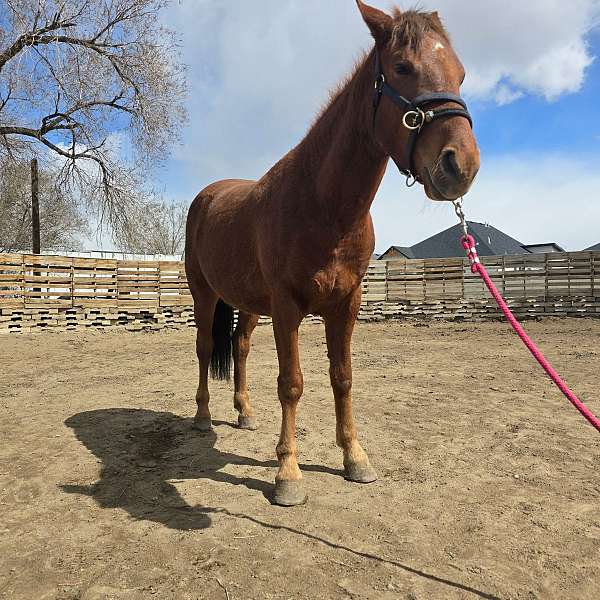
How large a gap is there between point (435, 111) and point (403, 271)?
1531 cm

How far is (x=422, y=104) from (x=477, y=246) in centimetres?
3343

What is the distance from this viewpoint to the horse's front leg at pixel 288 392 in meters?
2.84

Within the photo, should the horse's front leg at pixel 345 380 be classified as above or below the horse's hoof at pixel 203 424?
above

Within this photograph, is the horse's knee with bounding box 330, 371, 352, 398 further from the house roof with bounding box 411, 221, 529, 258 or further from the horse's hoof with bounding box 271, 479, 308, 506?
the house roof with bounding box 411, 221, 529, 258

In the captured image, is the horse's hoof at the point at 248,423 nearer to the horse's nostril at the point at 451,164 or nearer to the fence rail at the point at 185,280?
the horse's nostril at the point at 451,164

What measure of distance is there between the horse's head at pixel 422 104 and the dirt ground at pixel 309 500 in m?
1.74

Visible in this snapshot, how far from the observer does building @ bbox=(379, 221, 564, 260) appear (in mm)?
32656

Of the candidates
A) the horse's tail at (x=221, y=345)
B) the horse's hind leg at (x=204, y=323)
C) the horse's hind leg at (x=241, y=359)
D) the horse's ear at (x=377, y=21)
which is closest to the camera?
the horse's ear at (x=377, y=21)

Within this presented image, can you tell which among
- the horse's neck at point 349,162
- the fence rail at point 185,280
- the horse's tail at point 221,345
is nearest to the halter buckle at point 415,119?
the horse's neck at point 349,162

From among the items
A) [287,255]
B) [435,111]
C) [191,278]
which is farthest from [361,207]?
[191,278]

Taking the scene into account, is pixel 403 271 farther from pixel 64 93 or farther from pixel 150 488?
pixel 150 488

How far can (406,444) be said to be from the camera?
382 cm

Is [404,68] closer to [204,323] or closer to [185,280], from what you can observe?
[204,323]

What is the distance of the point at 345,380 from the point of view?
330 centimetres
